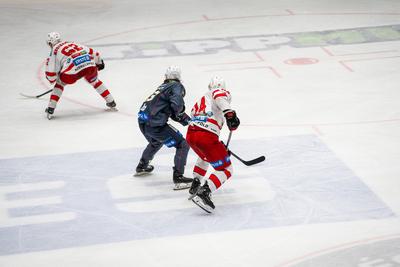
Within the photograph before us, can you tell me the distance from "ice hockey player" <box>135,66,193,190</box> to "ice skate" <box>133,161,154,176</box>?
1.10ft

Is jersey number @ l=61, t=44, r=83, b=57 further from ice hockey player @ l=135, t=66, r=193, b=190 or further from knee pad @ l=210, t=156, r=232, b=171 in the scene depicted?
knee pad @ l=210, t=156, r=232, b=171

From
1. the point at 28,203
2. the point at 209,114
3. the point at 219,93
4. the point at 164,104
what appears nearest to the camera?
the point at 219,93

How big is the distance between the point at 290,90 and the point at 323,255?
4985mm

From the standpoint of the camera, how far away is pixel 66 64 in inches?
426

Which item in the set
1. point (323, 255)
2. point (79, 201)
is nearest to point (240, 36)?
point (79, 201)

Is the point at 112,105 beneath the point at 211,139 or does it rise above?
beneath

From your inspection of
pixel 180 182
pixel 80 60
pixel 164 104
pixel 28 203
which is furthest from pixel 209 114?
pixel 80 60

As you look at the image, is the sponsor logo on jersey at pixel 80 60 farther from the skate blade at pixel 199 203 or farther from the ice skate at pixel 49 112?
the skate blade at pixel 199 203

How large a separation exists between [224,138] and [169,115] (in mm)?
1626

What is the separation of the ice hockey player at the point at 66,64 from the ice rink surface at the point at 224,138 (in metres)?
0.39

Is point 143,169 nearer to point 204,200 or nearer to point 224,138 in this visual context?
point 204,200

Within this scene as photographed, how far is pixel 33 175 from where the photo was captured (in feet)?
29.9

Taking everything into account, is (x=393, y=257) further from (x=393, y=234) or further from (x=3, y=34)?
(x=3, y=34)

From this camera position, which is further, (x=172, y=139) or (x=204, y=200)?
(x=172, y=139)
